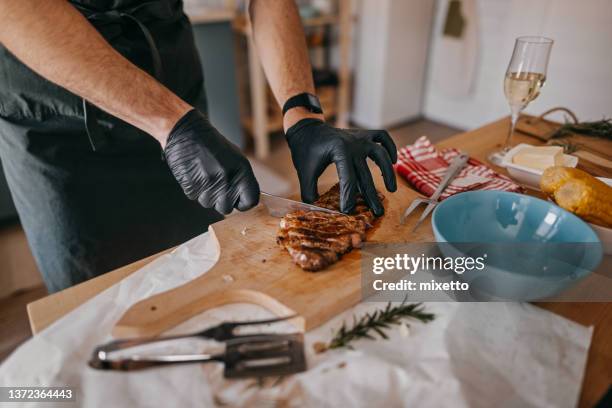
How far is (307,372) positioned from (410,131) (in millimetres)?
3480

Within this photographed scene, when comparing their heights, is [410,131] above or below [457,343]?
below

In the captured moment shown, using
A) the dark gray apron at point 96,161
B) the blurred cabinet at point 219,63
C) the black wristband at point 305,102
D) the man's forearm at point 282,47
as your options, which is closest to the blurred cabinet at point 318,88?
the blurred cabinet at point 219,63

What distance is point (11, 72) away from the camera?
1082 millimetres

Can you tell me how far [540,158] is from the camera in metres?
1.12

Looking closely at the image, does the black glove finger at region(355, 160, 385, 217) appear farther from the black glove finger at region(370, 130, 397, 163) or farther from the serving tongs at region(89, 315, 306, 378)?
the serving tongs at region(89, 315, 306, 378)

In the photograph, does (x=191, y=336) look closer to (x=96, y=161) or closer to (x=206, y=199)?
(x=206, y=199)

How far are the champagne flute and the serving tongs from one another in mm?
961

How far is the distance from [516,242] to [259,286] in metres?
0.53

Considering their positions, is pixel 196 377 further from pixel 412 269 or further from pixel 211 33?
pixel 211 33

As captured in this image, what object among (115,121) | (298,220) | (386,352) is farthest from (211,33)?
(386,352)

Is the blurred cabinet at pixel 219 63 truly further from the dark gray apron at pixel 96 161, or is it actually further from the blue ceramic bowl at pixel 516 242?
the blue ceramic bowl at pixel 516 242

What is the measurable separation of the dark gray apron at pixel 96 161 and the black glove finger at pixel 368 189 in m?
0.63

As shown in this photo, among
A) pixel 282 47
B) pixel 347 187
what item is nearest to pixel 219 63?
pixel 282 47

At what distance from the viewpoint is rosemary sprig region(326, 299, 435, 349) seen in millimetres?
702
